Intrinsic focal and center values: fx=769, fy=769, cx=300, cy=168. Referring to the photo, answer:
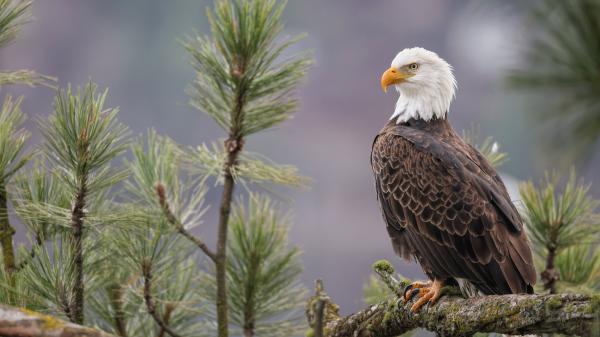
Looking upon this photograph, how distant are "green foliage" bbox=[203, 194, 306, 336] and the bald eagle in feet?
1.38

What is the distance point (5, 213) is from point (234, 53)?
0.85 meters

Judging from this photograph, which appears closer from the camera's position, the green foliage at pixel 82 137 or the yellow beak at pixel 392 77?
the green foliage at pixel 82 137

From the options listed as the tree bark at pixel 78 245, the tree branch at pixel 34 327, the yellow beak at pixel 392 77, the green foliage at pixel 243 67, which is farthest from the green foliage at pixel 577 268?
the tree branch at pixel 34 327

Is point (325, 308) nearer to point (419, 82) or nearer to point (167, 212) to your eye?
point (167, 212)

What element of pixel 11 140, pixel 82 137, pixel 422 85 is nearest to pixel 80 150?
pixel 82 137

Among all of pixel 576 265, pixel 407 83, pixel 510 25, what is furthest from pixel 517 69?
pixel 407 83

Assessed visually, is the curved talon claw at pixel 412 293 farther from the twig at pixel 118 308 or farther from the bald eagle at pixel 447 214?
the twig at pixel 118 308

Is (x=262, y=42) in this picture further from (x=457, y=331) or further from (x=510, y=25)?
(x=510, y=25)

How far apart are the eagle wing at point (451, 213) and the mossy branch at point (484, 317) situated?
0.39 metres

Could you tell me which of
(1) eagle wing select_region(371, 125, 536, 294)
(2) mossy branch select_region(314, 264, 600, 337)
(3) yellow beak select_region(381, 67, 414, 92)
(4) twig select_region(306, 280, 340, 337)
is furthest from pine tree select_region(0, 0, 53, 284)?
(3) yellow beak select_region(381, 67, 414, 92)

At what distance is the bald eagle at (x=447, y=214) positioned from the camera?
255cm

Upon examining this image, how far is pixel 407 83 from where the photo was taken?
3309mm

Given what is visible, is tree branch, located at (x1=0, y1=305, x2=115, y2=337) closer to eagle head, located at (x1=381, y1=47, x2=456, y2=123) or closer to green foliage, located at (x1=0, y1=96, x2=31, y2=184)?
green foliage, located at (x1=0, y1=96, x2=31, y2=184)

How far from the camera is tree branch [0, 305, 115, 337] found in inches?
57.9
